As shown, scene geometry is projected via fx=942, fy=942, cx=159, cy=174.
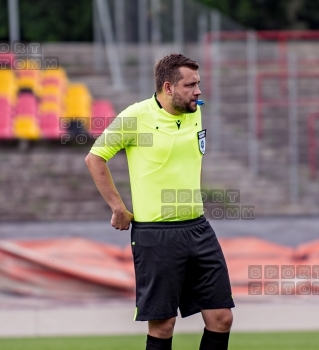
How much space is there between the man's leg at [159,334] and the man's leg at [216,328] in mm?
197

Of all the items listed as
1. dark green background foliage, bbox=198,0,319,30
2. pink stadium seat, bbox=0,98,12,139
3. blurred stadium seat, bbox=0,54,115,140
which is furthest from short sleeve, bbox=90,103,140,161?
dark green background foliage, bbox=198,0,319,30

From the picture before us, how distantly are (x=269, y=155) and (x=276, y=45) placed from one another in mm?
3702

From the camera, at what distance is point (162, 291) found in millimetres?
4973

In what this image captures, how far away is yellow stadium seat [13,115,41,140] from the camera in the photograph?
12.9 metres

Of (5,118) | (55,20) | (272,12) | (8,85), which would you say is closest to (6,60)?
(8,85)

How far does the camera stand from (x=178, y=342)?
7.41 metres

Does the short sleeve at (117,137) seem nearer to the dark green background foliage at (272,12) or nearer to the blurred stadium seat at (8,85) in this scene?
the blurred stadium seat at (8,85)

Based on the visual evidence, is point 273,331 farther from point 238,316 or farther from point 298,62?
point 298,62

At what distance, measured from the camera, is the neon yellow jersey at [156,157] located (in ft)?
16.3

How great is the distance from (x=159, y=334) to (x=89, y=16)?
13.7m

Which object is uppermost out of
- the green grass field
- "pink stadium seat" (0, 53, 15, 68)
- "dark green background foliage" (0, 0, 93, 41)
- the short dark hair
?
"dark green background foliage" (0, 0, 93, 41)

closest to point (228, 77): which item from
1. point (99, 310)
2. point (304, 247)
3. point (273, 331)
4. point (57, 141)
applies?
point (57, 141)

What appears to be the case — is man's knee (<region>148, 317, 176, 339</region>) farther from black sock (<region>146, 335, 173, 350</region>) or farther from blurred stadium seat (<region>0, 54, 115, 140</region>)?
Answer: blurred stadium seat (<region>0, 54, 115, 140</region>)

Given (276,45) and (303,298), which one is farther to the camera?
(276,45)
